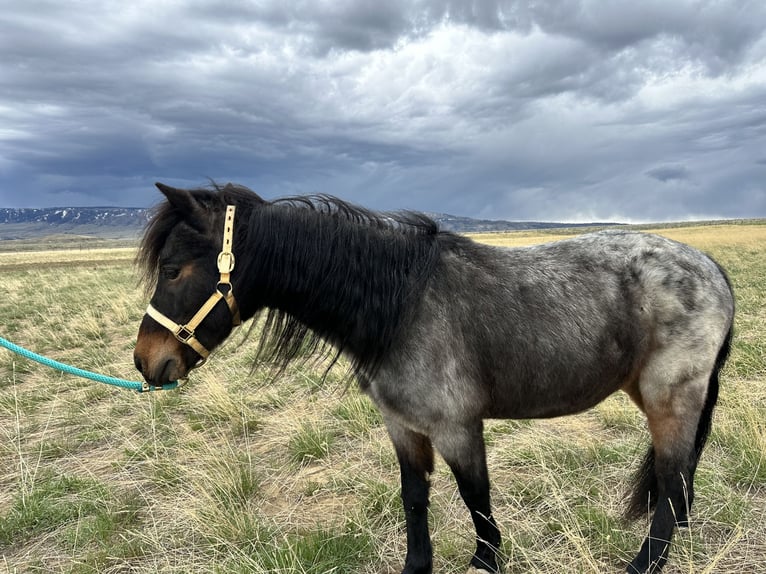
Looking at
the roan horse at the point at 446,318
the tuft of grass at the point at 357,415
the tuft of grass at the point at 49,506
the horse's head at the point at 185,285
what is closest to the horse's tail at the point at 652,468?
the roan horse at the point at 446,318

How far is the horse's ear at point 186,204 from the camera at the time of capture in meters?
2.53

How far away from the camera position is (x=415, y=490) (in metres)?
3.01

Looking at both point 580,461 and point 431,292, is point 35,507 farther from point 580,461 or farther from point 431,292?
point 580,461

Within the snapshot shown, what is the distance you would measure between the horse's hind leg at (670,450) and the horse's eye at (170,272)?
119 inches

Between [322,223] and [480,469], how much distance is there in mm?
1758

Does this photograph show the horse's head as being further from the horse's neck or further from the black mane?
the horse's neck

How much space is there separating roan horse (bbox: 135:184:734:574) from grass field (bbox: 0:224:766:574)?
356 millimetres

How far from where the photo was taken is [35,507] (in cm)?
380

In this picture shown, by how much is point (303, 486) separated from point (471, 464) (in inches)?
78.3

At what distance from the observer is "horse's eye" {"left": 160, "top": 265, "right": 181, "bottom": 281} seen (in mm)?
2619

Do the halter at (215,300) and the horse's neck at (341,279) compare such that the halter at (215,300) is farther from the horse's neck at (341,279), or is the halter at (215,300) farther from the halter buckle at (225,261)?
the horse's neck at (341,279)

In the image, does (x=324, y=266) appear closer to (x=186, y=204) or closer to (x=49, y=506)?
(x=186, y=204)

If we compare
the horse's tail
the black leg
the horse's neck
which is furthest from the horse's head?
the horse's tail

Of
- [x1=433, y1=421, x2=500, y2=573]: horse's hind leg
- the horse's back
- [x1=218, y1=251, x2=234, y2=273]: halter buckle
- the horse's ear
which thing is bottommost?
[x1=433, y1=421, x2=500, y2=573]: horse's hind leg
